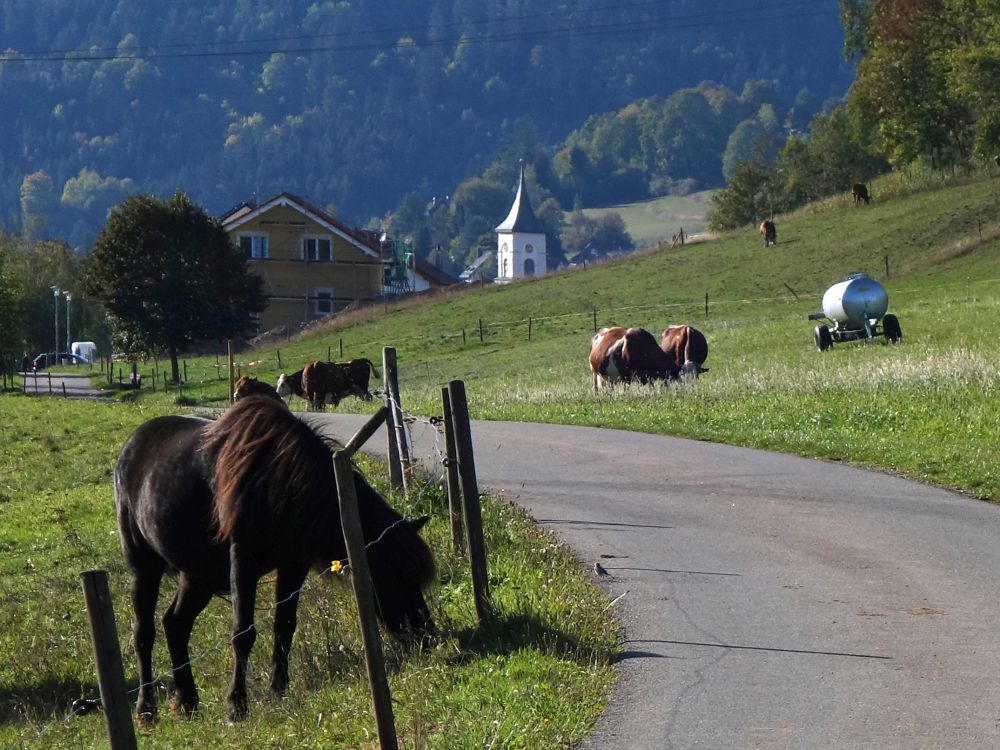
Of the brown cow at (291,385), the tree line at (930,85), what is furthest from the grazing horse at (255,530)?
the tree line at (930,85)

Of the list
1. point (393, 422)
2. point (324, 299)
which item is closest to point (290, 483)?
point (393, 422)

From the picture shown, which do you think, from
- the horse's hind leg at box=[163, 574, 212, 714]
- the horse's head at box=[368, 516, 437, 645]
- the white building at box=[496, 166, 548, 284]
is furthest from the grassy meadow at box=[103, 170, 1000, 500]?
the white building at box=[496, 166, 548, 284]

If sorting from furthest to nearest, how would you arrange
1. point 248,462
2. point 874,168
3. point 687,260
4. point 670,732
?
point 874,168
point 687,260
point 248,462
point 670,732

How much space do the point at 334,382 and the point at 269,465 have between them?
30.0 meters

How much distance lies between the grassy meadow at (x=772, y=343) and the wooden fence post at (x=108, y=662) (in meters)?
10.7

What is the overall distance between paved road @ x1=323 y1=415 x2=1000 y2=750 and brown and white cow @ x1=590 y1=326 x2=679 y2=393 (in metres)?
12.8

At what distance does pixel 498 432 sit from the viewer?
22453 millimetres

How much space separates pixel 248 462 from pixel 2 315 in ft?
197

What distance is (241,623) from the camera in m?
8.88

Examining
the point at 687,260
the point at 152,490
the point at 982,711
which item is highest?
the point at 687,260

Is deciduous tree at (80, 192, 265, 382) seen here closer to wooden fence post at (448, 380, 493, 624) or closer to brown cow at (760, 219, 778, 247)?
brown cow at (760, 219, 778, 247)

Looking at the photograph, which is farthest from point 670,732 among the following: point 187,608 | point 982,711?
point 187,608

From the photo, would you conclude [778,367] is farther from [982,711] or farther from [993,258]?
[993,258]

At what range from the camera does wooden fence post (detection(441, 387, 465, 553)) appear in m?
10.3
